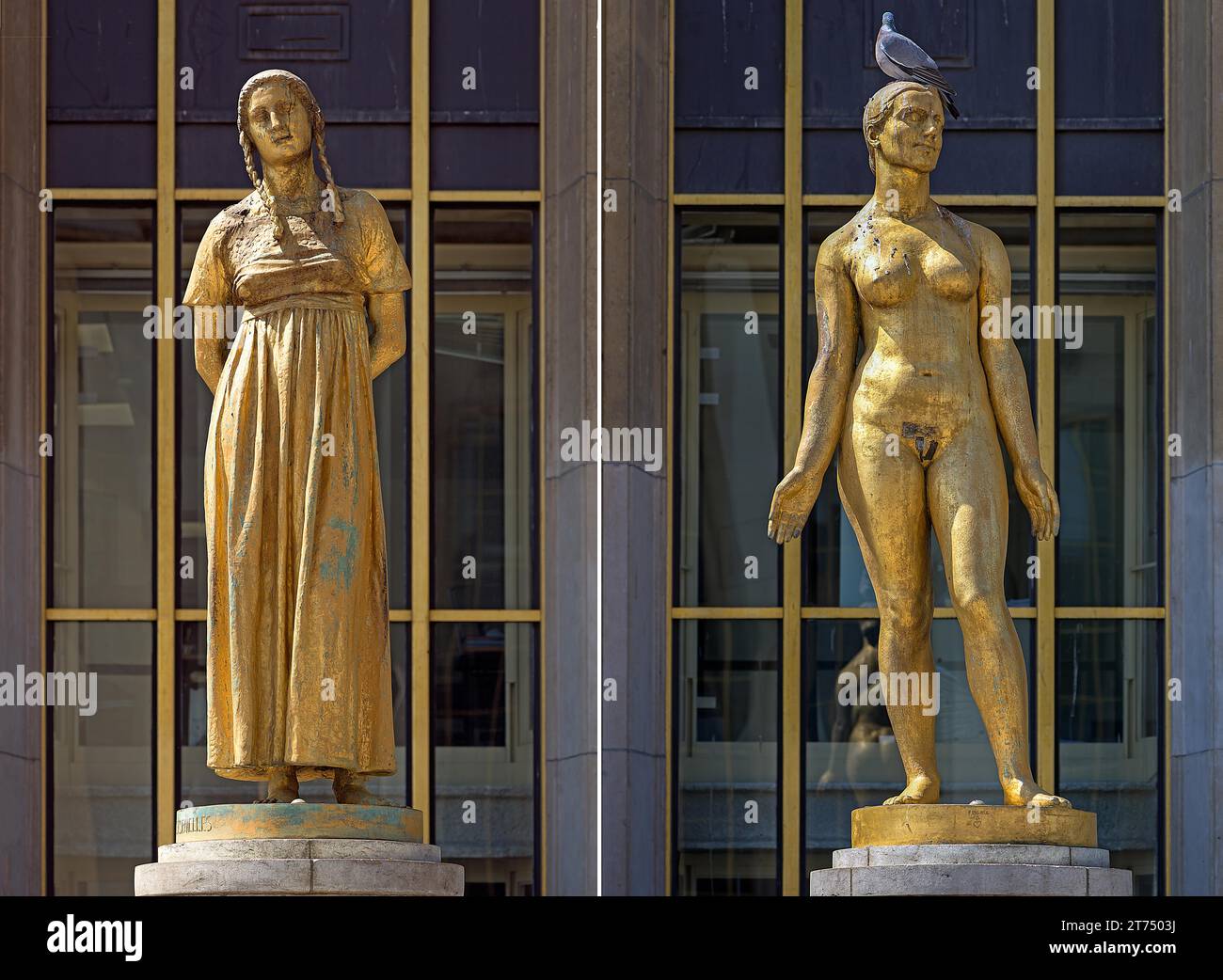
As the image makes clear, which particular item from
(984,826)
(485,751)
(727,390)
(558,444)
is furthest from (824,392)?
(485,751)

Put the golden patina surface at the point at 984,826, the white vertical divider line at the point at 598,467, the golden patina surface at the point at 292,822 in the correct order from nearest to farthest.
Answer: the golden patina surface at the point at 292,822 < the golden patina surface at the point at 984,826 < the white vertical divider line at the point at 598,467

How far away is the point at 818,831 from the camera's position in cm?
1927

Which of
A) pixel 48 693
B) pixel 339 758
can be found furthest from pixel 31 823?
pixel 339 758

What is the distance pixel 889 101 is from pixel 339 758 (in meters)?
4.06

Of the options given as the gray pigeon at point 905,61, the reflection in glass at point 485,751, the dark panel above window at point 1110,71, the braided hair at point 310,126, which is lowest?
the reflection in glass at point 485,751

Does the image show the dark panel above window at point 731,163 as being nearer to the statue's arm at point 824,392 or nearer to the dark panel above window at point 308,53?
the dark panel above window at point 308,53

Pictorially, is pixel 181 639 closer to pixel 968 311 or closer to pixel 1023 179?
pixel 1023 179

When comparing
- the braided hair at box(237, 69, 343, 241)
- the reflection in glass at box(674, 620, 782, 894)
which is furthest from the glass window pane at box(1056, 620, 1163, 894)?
the braided hair at box(237, 69, 343, 241)

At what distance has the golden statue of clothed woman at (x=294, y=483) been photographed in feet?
40.5

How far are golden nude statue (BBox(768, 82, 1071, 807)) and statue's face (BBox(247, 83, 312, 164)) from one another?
258 cm

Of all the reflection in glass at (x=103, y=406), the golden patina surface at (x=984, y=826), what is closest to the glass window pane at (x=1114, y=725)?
the reflection in glass at (x=103, y=406)

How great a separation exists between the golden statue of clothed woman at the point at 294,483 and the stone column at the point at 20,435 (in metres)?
6.69

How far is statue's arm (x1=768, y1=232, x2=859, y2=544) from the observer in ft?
43.0

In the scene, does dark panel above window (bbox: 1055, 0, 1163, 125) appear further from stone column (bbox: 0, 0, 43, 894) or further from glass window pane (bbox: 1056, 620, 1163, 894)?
stone column (bbox: 0, 0, 43, 894)
